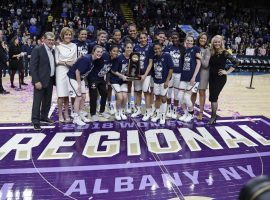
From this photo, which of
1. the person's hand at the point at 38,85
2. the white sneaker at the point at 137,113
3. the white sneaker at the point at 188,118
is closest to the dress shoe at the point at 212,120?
the white sneaker at the point at 188,118

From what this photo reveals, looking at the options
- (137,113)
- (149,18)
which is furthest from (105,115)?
(149,18)

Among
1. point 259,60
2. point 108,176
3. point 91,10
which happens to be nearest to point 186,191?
point 108,176

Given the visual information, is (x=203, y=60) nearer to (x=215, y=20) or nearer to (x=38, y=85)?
(x=38, y=85)

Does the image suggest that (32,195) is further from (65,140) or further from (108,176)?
(65,140)

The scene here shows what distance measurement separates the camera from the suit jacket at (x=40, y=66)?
4.76m

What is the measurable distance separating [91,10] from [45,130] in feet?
42.6

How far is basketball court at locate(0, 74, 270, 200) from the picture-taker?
10.5 feet

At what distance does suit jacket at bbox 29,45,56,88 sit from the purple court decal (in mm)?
807

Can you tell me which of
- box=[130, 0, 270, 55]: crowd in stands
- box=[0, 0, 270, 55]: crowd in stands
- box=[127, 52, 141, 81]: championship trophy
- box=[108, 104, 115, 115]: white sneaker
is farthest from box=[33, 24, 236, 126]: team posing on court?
box=[130, 0, 270, 55]: crowd in stands

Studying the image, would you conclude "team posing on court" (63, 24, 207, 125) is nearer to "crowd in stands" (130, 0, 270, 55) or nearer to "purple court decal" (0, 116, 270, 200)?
"purple court decal" (0, 116, 270, 200)

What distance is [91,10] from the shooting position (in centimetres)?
1688

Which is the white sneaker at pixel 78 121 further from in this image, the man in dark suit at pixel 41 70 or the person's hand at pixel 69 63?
the person's hand at pixel 69 63

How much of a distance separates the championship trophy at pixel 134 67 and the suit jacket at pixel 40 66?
4.38ft

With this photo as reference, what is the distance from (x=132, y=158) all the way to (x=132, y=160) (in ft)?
0.21
